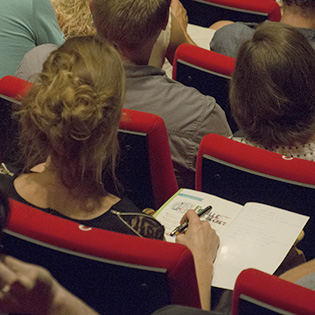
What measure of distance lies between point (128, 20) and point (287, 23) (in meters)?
0.87

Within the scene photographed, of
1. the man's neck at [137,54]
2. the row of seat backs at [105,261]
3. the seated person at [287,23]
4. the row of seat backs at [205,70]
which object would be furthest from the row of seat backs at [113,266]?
the seated person at [287,23]

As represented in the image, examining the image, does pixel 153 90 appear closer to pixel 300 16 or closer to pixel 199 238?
pixel 199 238

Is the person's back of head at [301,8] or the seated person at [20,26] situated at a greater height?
the person's back of head at [301,8]

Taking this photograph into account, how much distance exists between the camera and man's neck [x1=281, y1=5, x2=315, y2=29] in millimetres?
2525

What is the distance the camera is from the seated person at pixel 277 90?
5.63 ft

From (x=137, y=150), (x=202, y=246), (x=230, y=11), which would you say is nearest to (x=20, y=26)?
(x=137, y=150)

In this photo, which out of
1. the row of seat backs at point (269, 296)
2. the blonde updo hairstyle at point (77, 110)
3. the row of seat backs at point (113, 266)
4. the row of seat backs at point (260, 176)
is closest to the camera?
the row of seat backs at point (269, 296)

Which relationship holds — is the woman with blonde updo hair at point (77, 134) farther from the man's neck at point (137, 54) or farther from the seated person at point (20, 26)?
the seated person at point (20, 26)

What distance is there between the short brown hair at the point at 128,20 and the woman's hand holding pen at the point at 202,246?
73 cm

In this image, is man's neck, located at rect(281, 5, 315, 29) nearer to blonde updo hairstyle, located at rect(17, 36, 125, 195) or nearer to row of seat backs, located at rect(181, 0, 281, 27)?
row of seat backs, located at rect(181, 0, 281, 27)

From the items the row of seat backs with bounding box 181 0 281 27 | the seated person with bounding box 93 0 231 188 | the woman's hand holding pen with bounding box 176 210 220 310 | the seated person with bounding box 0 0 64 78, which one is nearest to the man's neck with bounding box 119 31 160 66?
the seated person with bounding box 93 0 231 188

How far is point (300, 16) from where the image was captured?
2.54 meters

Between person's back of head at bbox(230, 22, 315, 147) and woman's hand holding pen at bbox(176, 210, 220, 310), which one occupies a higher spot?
person's back of head at bbox(230, 22, 315, 147)

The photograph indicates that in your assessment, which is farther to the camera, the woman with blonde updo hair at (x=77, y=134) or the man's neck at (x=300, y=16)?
the man's neck at (x=300, y=16)
